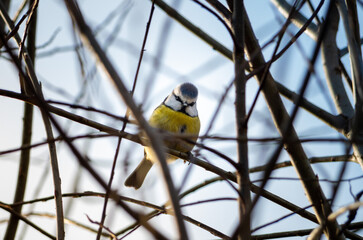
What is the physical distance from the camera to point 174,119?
3.58 meters

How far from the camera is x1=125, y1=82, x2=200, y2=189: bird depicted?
3.55 m

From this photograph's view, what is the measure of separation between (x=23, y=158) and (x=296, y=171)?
169cm

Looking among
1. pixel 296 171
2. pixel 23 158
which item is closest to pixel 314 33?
pixel 296 171

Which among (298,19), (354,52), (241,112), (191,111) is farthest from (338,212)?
(191,111)

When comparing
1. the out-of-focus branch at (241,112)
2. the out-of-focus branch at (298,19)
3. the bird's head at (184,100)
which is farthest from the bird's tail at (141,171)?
the out-of-focus branch at (241,112)

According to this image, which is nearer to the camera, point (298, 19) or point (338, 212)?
point (338, 212)

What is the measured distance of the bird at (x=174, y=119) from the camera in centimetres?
355

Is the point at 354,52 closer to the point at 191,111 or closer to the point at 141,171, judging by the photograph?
the point at 191,111

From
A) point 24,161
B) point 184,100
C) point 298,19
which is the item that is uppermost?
point 184,100

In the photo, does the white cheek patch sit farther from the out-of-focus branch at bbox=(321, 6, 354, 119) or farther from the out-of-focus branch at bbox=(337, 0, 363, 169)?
the out-of-focus branch at bbox=(337, 0, 363, 169)

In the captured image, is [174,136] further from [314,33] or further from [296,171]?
[314,33]

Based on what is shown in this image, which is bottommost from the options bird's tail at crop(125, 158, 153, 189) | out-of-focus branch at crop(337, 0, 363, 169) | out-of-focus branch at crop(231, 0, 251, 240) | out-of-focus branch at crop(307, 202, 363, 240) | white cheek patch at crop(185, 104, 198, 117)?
out-of-focus branch at crop(307, 202, 363, 240)

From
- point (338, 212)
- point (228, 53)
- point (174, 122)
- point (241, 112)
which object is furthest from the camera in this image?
point (174, 122)

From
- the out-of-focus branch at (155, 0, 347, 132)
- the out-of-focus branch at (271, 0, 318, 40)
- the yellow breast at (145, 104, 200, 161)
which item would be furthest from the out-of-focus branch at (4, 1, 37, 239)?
the out-of-focus branch at (271, 0, 318, 40)
